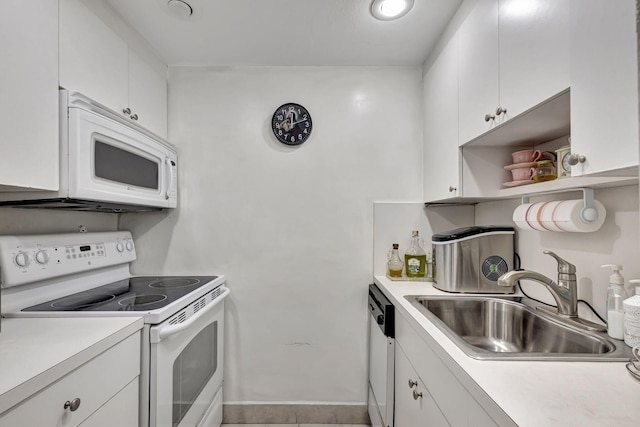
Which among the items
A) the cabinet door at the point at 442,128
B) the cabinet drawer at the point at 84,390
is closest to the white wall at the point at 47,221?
the cabinet drawer at the point at 84,390

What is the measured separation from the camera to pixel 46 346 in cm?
89

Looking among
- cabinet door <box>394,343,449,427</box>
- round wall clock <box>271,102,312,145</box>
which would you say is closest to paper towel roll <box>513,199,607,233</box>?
cabinet door <box>394,343,449,427</box>

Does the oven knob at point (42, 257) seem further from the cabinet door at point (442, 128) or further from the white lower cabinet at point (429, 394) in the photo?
the cabinet door at point (442, 128)

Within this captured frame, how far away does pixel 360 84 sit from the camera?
196 cm

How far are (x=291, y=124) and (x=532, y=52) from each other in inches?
51.1

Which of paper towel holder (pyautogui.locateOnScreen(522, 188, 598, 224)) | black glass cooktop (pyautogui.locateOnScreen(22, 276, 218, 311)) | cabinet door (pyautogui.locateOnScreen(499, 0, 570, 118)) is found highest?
cabinet door (pyautogui.locateOnScreen(499, 0, 570, 118))

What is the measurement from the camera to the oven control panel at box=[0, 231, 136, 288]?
3.87 feet

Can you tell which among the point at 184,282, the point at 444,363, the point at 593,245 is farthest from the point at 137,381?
the point at 593,245

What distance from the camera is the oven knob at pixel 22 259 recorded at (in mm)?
1200

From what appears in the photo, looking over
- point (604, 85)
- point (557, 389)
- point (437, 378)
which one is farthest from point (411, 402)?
point (604, 85)

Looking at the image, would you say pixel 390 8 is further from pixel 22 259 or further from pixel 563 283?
pixel 22 259

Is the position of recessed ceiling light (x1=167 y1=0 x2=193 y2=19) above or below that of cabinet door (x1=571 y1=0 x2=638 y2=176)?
above

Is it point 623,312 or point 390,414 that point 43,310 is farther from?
point 623,312

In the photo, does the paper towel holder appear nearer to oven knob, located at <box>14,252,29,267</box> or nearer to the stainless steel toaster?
the stainless steel toaster
